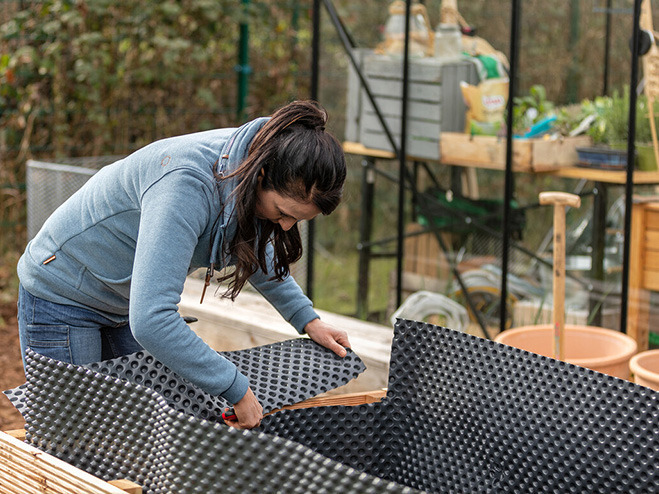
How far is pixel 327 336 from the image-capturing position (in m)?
1.68

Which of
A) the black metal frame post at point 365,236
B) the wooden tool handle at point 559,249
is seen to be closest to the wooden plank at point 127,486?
the wooden tool handle at point 559,249

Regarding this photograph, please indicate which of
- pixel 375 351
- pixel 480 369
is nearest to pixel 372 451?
pixel 480 369

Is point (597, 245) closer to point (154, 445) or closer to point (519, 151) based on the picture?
point (519, 151)

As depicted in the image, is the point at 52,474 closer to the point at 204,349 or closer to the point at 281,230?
the point at 204,349

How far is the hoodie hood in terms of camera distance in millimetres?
1382

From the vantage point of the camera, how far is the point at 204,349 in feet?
4.43

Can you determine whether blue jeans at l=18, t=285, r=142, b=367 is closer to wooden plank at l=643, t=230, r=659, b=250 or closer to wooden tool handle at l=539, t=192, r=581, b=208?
wooden tool handle at l=539, t=192, r=581, b=208

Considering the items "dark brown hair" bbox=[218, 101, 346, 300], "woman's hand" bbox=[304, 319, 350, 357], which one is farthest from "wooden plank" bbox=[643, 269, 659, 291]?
"dark brown hair" bbox=[218, 101, 346, 300]

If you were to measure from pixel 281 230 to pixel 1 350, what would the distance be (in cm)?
270

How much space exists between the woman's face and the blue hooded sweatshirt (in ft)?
0.18

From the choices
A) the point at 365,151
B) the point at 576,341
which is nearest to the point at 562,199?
the point at 576,341

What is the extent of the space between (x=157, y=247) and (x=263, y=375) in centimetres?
40

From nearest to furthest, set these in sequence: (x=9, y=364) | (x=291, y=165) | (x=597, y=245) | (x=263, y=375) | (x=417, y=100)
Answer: (x=291, y=165)
(x=263, y=375)
(x=597, y=245)
(x=417, y=100)
(x=9, y=364)

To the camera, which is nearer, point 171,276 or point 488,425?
point 171,276
